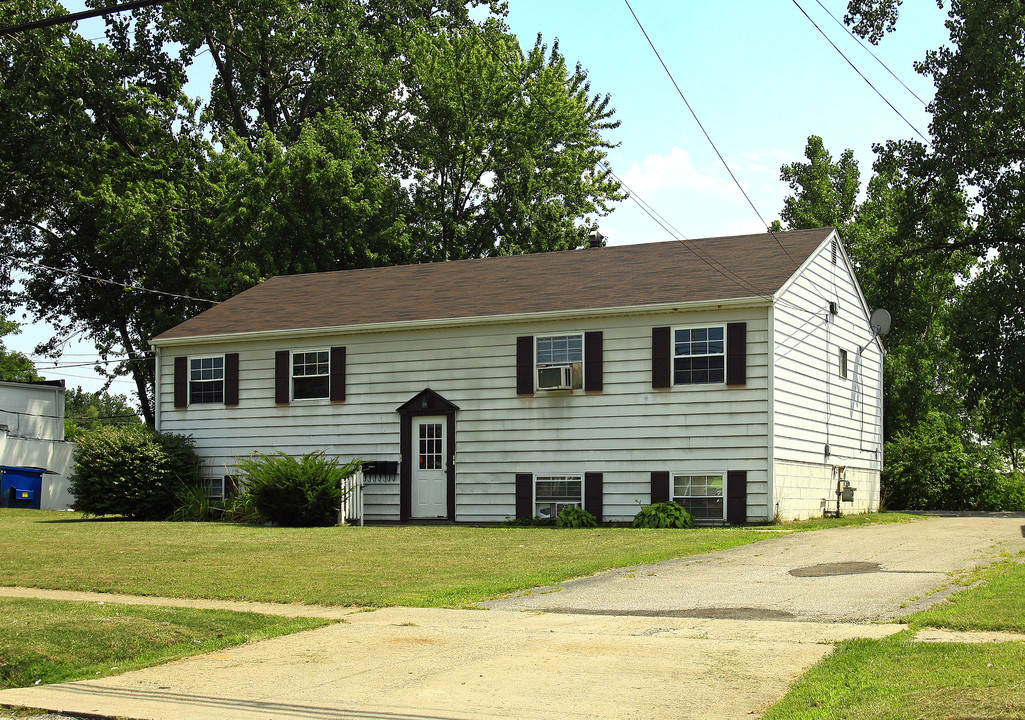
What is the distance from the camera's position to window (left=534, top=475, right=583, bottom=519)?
22.8 m

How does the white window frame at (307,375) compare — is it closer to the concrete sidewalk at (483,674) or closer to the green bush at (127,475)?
the green bush at (127,475)

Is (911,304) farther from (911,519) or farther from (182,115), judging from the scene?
(182,115)

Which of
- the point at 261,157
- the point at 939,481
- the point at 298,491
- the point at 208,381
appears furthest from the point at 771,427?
the point at 261,157

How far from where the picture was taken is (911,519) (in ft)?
76.8

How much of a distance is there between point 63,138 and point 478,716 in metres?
34.7

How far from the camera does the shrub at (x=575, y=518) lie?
2170 centimetres

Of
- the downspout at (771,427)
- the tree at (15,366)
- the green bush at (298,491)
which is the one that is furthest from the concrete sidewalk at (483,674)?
the tree at (15,366)

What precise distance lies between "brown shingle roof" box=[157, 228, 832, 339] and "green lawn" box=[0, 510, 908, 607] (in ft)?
15.9

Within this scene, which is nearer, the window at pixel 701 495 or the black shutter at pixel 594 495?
the window at pixel 701 495

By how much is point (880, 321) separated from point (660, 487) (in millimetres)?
9504

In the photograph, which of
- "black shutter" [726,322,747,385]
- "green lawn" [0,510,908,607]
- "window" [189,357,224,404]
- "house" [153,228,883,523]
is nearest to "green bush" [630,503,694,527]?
"house" [153,228,883,523]

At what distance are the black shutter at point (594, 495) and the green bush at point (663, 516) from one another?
137 cm

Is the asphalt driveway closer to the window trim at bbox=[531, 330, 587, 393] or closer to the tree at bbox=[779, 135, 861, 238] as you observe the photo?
the window trim at bbox=[531, 330, 587, 393]

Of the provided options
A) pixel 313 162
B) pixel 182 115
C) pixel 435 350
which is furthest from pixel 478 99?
pixel 435 350
